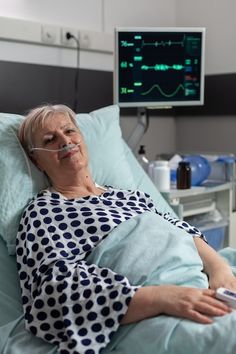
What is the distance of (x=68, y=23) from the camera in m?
2.59

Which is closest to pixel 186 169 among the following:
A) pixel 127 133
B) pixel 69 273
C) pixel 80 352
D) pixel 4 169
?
pixel 127 133

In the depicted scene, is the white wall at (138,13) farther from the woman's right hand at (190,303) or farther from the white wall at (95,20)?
the woman's right hand at (190,303)

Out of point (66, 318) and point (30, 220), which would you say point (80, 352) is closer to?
point (66, 318)

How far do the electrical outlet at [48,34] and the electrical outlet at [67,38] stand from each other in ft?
0.17

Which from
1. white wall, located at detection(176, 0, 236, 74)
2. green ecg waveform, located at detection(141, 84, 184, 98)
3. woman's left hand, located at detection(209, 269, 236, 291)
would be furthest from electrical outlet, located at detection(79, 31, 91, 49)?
woman's left hand, located at detection(209, 269, 236, 291)

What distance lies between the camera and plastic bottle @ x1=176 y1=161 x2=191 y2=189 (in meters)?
2.27

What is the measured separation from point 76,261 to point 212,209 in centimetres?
133

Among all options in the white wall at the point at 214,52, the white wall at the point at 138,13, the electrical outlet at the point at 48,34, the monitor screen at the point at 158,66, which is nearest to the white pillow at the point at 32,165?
the monitor screen at the point at 158,66

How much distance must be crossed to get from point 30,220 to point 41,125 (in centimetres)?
34

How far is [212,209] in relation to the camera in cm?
252

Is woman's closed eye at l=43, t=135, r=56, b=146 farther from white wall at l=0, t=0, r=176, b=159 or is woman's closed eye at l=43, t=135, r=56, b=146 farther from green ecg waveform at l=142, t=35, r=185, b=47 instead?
green ecg waveform at l=142, t=35, r=185, b=47

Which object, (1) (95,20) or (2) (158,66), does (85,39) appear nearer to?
(1) (95,20)

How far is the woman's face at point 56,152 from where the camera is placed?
1.59 m

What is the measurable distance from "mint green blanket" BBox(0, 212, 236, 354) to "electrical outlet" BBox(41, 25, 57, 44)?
1.30 meters
